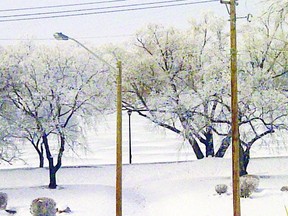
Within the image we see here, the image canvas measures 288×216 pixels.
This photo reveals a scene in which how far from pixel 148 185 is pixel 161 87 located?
19.8ft

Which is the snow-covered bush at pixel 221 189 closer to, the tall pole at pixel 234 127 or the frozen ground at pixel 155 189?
the frozen ground at pixel 155 189

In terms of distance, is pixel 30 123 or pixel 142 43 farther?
pixel 142 43

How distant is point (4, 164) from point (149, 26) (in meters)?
11.7

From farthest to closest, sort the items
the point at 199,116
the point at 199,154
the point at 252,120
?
the point at 199,154, the point at 199,116, the point at 252,120

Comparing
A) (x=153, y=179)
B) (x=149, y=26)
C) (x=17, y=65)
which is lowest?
(x=153, y=179)

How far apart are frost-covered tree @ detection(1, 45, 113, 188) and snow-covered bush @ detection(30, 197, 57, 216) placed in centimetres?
523

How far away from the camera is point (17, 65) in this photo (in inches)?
955

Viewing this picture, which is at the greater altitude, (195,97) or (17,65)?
(17,65)

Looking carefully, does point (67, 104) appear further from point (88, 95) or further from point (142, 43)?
point (142, 43)

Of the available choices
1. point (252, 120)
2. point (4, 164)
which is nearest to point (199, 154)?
point (252, 120)

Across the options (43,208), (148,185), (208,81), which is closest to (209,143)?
(208,81)

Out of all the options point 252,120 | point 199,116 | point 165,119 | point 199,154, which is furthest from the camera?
point 199,154

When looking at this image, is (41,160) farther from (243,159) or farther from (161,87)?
(243,159)

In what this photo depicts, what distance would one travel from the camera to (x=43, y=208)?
16.9m
